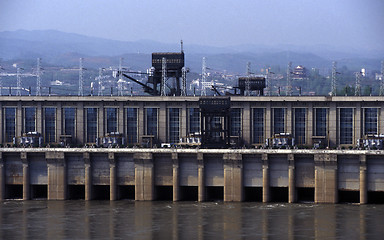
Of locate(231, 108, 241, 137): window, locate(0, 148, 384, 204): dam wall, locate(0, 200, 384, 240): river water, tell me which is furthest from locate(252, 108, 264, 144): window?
locate(0, 200, 384, 240): river water

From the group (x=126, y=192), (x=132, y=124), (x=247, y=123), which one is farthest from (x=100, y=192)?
(x=247, y=123)

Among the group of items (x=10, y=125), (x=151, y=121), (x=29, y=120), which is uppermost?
Result: (x=29, y=120)

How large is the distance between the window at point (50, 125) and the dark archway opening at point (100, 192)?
48.7 feet

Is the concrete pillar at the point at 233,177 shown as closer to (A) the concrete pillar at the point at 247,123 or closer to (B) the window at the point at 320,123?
(A) the concrete pillar at the point at 247,123

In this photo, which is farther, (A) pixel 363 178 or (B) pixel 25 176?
(B) pixel 25 176

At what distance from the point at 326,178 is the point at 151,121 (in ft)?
111

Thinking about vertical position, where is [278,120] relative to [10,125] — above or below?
above

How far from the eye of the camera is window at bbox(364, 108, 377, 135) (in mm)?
125812

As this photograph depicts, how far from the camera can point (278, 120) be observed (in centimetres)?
12950

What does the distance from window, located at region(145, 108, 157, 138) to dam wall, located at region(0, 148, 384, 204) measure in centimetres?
1129

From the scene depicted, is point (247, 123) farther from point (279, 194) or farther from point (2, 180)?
point (2, 180)

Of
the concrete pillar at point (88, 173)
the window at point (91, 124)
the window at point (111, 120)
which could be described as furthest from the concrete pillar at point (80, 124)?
the concrete pillar at point (88, 173)

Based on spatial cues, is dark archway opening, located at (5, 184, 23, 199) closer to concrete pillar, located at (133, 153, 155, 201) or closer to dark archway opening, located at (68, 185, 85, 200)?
dark archway opening, located at (68, 185, 85, 200)

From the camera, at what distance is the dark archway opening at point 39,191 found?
414ft
